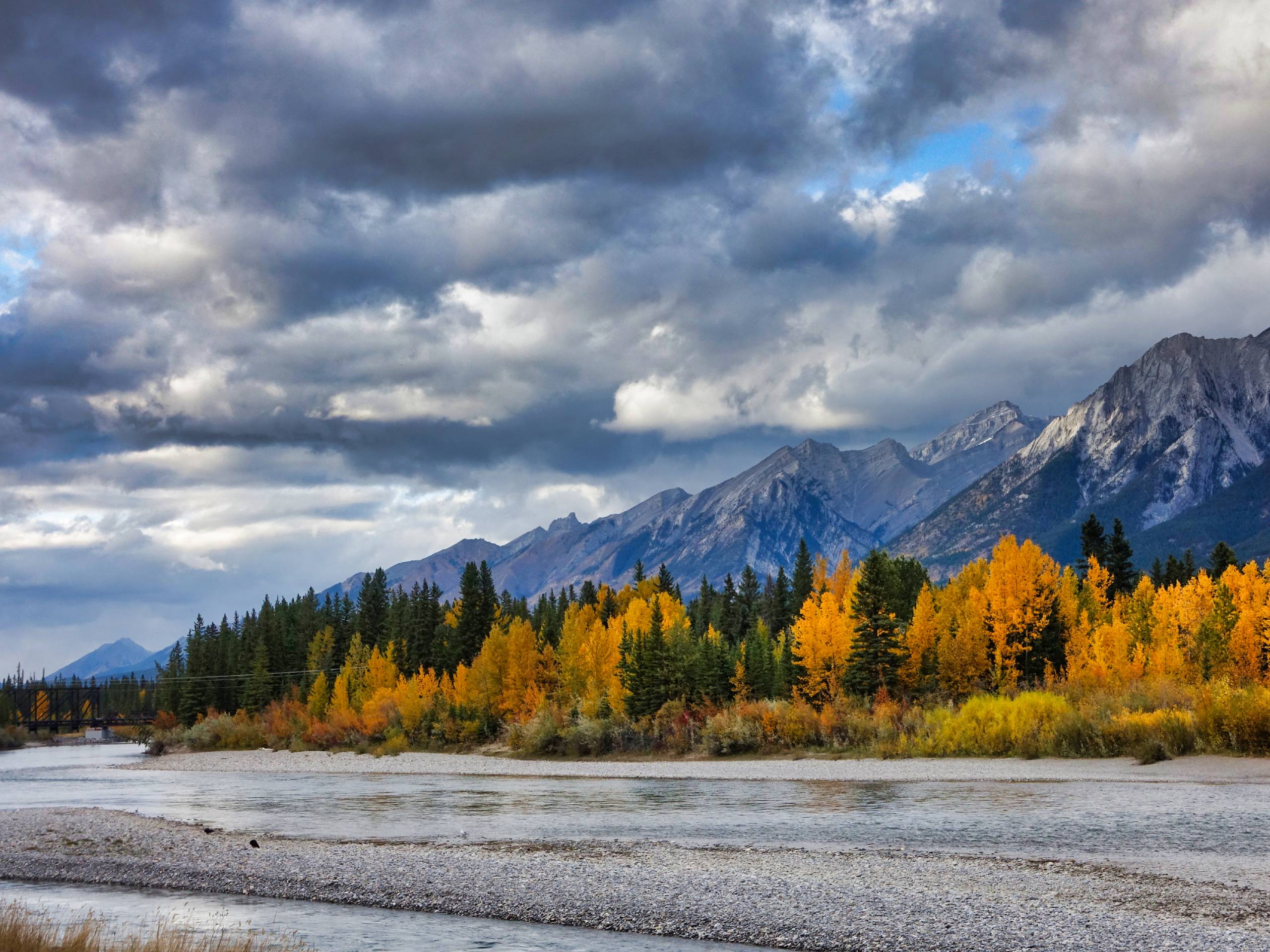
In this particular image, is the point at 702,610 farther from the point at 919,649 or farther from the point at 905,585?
the point at 919,649

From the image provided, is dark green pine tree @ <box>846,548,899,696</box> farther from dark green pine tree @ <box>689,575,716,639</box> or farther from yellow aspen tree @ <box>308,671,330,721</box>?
yellow aspen tree @ <box>308,671,330,721</box>

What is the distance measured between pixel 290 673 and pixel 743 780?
11053 centimetres

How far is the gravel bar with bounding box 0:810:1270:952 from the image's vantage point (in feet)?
68.8

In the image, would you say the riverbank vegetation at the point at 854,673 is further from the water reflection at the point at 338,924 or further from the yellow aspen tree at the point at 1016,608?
the water reflection at the point at 338,924

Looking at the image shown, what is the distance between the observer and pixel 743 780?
211 feet

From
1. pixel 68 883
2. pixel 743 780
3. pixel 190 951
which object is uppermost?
pixel 190 951

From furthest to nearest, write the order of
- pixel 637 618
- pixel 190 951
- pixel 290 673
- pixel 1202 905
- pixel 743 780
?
pixel 290 673 → pixel 637 618 → pixel 743 780 → pixel 1202 905 → pixel 190 951

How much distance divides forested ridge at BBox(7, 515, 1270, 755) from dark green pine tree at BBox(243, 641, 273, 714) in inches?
50.9

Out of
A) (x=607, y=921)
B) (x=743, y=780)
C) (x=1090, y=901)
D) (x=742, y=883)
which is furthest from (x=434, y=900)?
(x=743, y=780)

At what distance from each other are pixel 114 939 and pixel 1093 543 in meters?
133

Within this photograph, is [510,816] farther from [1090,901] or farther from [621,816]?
[1090,901]

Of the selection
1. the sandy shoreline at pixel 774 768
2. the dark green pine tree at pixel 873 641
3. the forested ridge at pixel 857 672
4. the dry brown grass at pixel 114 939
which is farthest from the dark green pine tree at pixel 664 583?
the dry brown grass at pixel 114 939

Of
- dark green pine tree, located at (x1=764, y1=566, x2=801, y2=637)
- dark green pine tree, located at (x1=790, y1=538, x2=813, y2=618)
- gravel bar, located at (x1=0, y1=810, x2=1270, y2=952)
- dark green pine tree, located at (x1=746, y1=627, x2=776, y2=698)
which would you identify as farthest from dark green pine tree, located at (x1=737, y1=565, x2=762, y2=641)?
gravel bar, located at (x1=0, y1=810, x2=1270, y2=952)

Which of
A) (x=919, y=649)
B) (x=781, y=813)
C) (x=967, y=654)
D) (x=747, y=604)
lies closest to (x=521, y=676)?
(x=919, y=649)
